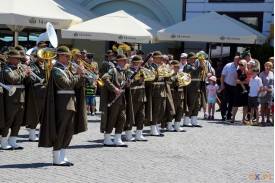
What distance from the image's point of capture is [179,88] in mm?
13828

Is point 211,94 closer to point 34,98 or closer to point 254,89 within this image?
point 254,89

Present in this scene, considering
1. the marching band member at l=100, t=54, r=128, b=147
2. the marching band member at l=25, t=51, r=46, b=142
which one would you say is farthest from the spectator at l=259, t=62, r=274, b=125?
the marching band member at l=25, t=51, r=46, b=142

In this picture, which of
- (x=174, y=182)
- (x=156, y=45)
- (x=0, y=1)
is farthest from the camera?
(x=156, y=45)

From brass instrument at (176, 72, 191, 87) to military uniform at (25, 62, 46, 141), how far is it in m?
3.22

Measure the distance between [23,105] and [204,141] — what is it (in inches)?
139

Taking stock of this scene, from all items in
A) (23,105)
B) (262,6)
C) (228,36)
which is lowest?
(23,105)

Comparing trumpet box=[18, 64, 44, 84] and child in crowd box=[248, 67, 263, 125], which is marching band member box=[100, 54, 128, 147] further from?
child in crowd box=[248, 67, 263, 125]

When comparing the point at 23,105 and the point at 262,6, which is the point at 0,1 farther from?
the point at 262,6

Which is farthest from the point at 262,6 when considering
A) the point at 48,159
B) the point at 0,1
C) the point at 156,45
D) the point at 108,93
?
the point at 48,159

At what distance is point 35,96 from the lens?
1152cm

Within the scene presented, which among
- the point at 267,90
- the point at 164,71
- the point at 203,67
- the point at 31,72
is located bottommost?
the point at 267,90

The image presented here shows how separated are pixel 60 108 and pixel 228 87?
301 inches

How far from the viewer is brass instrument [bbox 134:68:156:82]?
1188 cm

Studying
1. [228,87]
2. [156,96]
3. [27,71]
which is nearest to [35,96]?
[27,71]
